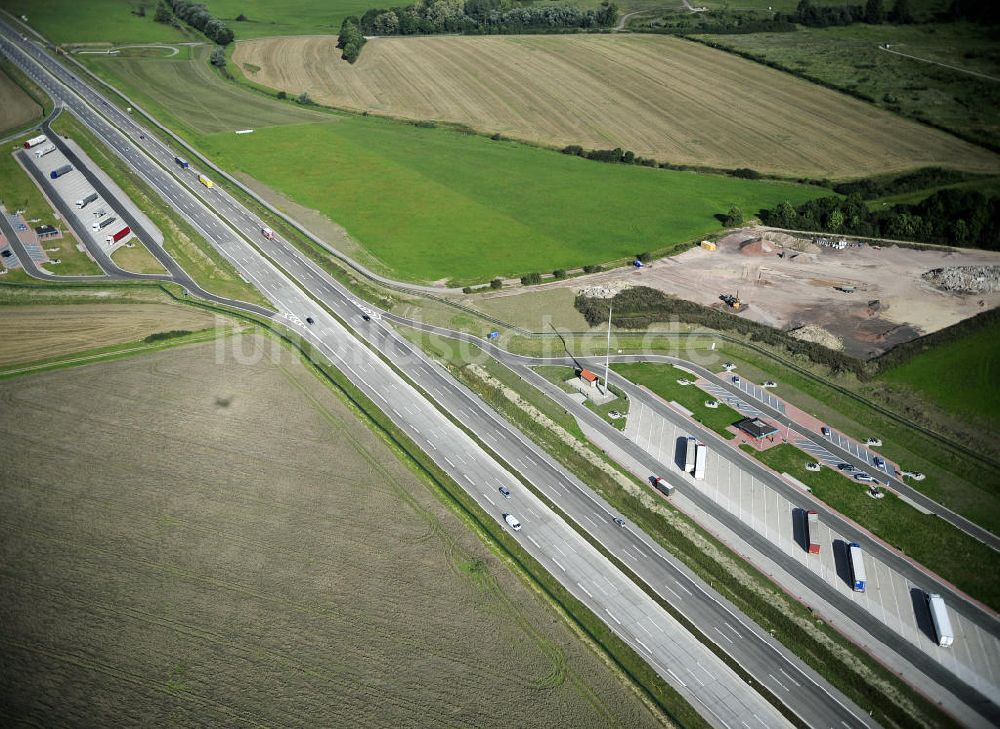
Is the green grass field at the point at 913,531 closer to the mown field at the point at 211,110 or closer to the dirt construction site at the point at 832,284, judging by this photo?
the dirt construction site at the point at 832,284

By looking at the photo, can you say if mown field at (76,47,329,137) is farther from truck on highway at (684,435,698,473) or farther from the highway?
truck on highway at (684,435,698,473)

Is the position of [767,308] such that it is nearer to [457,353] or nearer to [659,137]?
[457,353]

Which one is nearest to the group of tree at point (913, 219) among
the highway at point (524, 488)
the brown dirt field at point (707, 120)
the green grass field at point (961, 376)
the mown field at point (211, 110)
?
the brown dirt field at point (707, 120)

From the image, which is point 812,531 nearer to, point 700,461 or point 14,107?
point 700,461

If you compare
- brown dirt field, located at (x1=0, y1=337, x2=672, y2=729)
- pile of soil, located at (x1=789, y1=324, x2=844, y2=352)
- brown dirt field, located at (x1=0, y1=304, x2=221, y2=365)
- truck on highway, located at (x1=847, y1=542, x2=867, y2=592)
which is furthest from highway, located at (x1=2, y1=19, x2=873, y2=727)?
pile of soil, located at (x1=789, y1=324, x2=844, y2=352)

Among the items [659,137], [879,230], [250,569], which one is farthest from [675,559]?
[659,137]
